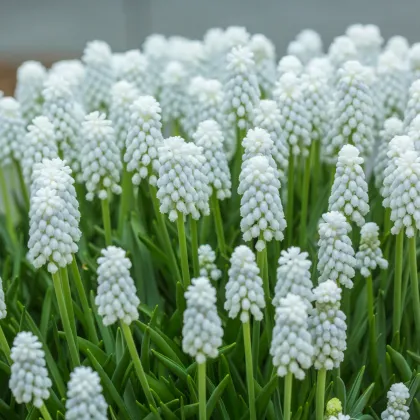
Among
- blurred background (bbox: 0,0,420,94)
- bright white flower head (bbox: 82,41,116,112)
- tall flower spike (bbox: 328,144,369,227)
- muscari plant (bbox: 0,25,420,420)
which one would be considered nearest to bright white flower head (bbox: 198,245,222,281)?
muscari plant (bbox: 0,25,420,420)

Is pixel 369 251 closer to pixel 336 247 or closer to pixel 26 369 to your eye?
pixel 336 247

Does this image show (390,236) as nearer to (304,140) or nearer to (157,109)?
(304,140)

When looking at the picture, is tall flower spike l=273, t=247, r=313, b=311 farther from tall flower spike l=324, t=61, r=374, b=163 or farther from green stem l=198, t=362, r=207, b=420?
tall flower spike l=324, t=61, r=374, b=163

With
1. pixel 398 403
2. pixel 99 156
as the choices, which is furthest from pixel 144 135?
pixel 398 403

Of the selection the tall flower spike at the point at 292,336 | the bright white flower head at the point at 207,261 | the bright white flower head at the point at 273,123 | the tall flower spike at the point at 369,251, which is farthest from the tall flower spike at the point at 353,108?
the tall flower spike at the point at 292,336

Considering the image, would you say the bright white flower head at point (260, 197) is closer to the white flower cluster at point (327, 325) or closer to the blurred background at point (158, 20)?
the white flower cluster at point (327, 325)
